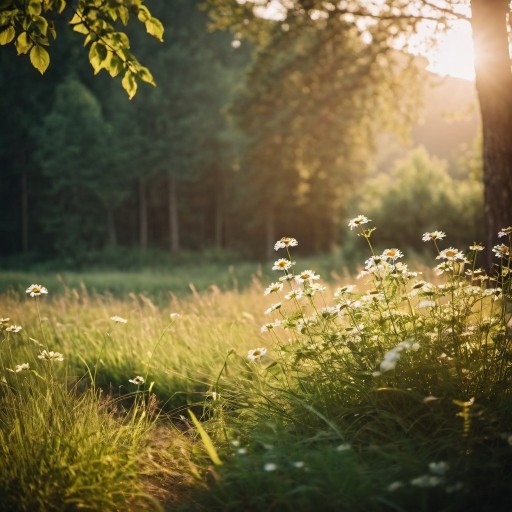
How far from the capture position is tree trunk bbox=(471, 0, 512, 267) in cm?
500

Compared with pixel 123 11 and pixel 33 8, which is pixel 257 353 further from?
pixel 33 8

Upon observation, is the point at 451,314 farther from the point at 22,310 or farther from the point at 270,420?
the point at 22,310

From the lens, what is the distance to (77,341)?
16.8 feet

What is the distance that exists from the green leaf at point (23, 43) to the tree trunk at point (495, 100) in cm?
458

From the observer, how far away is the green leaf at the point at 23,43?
9.49ft

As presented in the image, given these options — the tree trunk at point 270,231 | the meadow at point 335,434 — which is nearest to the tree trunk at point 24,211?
the tree trunk at point 270,231

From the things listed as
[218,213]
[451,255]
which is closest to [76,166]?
[218,213]

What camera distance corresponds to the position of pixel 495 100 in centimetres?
513

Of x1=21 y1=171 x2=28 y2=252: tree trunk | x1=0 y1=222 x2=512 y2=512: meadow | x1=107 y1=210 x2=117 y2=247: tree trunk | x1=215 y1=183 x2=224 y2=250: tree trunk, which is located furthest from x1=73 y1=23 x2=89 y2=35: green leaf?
x1=215 y1=183 x2=224 y2=250: tree trunk

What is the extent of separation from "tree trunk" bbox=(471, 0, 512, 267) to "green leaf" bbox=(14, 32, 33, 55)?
15.0ft

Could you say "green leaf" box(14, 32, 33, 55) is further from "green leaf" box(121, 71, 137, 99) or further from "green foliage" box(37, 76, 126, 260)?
"green foliage" box(37, 76, 126, 260)

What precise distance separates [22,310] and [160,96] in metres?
27.2

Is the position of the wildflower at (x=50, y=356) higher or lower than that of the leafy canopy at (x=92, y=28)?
lower

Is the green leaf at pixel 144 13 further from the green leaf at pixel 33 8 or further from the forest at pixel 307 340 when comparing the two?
the green leaf at pixel 33 8
